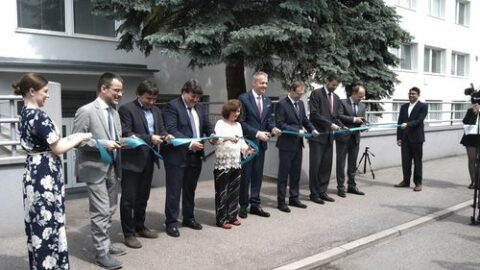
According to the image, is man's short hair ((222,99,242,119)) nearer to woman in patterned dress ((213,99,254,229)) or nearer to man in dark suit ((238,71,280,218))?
woman in patterned dress ((213,99,254,229))

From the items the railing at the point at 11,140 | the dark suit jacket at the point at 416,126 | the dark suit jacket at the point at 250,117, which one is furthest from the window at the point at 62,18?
the dark suit jacket at the point at 416,126

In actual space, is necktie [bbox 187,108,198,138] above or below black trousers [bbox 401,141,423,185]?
above

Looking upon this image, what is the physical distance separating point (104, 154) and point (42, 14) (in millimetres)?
8108

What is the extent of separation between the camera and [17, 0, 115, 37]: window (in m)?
11.1

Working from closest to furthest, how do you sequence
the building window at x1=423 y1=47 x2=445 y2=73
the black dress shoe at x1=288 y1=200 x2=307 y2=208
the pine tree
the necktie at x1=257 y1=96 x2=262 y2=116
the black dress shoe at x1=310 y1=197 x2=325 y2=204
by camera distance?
the necktie at x1=257 y1=96 x2=262 y2=116
the black dress shoe at x1=288 y1=200 x2=307 y2=208
the black dress shoe at x1=310 y1=197 x2=325 y2=204
the pine tree
the building window at x1=423 y1=47 x2=445 y2=73

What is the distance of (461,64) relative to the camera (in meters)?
29.5

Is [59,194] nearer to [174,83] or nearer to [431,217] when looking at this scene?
[431,217]

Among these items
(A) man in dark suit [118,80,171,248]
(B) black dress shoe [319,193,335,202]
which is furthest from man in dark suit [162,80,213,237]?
(B) black dress shoe [319,193,335,202]

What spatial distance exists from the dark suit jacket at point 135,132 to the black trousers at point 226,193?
1.19 meters

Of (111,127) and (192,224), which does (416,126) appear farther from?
(111,127)

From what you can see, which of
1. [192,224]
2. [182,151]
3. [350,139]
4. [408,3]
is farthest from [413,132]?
[408,3]

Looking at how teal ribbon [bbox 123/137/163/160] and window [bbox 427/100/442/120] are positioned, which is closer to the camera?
teal ribbon [bbox 123/137/163/160]

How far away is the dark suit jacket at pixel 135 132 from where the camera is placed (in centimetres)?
534

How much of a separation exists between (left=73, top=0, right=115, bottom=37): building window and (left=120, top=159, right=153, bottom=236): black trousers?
757 centimetres
